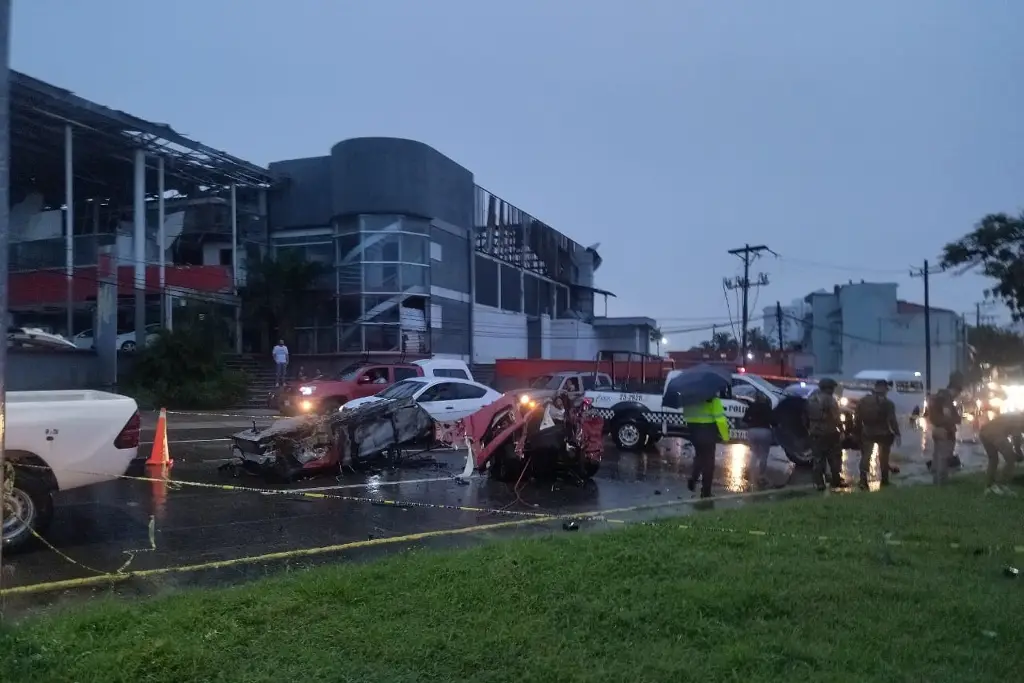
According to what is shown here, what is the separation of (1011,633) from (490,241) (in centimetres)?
4144

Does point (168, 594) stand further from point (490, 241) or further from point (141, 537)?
point (490, 241)

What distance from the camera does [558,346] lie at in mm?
53344

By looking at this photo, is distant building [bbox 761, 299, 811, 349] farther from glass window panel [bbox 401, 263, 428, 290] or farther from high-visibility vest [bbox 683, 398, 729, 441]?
high-visibility vest [bbox 683, 398, 729, 441]

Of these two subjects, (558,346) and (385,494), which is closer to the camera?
(385,494)

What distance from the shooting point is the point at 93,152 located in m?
33.2

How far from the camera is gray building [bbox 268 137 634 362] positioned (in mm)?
36500

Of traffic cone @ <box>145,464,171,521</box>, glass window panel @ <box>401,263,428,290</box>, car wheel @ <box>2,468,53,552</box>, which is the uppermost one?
glass window panel @ <box>401,263,428,290</box>

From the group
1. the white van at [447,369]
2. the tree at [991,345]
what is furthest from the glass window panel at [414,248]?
the tree at [991,345]

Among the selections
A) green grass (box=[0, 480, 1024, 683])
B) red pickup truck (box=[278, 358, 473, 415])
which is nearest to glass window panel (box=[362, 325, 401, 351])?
red pickup truck (box=[278, 358, 473, 415])

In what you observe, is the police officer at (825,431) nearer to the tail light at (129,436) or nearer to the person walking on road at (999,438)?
the person walking on road at (999,438)

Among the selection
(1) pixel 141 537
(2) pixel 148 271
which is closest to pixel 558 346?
(2) pixel 148 271

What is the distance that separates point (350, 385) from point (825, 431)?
12862mm

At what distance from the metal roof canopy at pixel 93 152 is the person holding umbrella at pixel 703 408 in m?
24.3

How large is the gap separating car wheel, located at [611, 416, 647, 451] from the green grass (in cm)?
1049
